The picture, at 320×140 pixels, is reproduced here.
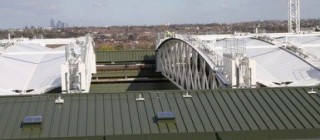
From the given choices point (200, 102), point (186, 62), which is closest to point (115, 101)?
point (200, 102)

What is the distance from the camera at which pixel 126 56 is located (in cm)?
6844

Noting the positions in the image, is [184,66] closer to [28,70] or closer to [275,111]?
[28,70]

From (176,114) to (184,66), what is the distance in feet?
97.5

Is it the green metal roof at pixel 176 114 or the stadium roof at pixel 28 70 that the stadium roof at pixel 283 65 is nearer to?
the stadium roof at pixel 28 70

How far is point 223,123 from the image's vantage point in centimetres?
1947

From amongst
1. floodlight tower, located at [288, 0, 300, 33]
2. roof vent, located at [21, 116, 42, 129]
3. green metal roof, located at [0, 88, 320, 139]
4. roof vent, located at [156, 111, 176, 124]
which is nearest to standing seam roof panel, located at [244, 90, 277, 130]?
green metal roof, located at [0, 88, 320, 139]

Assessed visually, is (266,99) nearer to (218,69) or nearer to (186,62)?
(218,69)

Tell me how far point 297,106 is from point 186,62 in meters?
29.2

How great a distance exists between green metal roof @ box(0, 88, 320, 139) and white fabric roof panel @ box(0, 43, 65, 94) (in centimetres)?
1626

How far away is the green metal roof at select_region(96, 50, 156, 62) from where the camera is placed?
6781 centimetres

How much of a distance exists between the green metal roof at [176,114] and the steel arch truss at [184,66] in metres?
13.2

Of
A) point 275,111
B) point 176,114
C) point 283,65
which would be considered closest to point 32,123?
point 176,114

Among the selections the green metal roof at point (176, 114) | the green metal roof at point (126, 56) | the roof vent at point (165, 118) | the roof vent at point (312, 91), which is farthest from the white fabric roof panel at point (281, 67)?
the green metal roof at point (126, 56)

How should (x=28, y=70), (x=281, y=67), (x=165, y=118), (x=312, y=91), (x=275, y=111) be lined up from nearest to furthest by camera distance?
(x=165, y=118) < (x=275, y=111) < (x=312, y=91) < (x=281, y=67) < (x=28, y=70)
